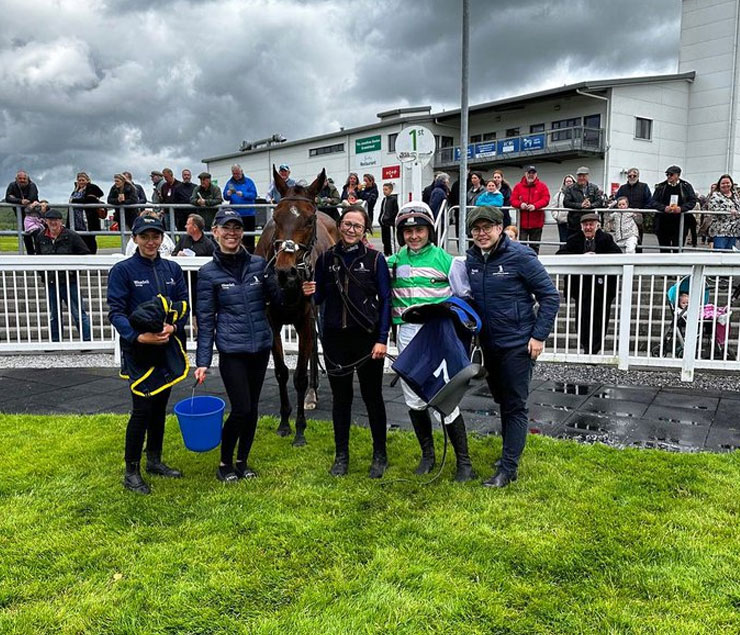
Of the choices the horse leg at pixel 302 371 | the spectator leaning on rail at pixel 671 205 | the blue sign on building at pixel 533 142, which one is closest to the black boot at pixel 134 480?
the horse leg at pixel 302 371

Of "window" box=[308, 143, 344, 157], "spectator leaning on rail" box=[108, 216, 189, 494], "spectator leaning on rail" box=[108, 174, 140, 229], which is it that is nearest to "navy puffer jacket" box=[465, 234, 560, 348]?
"spectator leaning on rail" box=[108, 216, 189, 494]

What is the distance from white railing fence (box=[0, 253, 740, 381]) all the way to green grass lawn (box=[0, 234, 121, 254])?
3.66m

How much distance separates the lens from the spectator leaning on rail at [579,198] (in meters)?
11.1

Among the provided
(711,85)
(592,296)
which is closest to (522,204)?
(592,296)

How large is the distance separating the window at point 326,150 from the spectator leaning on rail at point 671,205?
114 feet

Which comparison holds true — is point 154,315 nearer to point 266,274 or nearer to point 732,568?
point 266,274

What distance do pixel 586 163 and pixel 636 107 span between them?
3.52 meters

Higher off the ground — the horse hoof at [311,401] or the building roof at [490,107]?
the building roof at [490,107]

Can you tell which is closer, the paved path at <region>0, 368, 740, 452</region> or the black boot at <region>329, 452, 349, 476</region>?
the black boot at <region>329, 452, 349, 476</region>

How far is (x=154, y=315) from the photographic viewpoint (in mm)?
3877

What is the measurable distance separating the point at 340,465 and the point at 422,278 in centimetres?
150

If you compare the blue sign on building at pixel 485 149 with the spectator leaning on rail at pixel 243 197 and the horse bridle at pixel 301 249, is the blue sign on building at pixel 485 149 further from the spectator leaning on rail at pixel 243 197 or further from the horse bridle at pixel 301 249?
the horse bridle at pixel 301 249

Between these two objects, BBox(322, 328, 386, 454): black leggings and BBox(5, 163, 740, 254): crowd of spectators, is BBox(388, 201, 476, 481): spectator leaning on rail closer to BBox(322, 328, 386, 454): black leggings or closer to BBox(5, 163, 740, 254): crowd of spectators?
BBox(322, 328, 386, 454): black leggings

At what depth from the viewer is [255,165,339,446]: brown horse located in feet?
14.6
